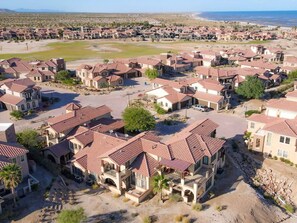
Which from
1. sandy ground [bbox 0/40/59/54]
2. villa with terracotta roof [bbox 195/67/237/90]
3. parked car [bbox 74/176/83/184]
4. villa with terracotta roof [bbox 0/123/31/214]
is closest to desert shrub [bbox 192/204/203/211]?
parked car [bbox 74/176/83/184]

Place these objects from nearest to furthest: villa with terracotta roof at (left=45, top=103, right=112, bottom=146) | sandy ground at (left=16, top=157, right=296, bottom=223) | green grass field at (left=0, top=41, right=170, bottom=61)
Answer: sandy ground at (left=16, top=157, right=296, bottom=223), villa with terracotta roof at (left=45, top=103, right=112, bottom=146), green grass field at (left=0, top=41, right=170, bottom=61)

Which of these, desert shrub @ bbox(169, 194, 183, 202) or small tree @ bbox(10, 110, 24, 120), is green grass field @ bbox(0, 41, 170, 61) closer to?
small tree @ bbox(10, 110, 24, 120)

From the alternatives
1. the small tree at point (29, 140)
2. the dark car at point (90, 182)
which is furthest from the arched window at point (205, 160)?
the small tree at point (29, 140)

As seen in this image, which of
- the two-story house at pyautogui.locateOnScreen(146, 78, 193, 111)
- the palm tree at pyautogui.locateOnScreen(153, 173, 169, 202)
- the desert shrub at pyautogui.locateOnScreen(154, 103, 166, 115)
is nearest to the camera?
the palm tree at pyautogui.locateOnScreen(153, 173, 169, 202)

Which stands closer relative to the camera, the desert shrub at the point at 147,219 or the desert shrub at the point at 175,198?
the desert shrub at the point at 147,219

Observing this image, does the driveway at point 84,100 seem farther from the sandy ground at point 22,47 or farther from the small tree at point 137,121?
the sandy ground at point 22,47

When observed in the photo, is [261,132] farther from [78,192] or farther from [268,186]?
[78,192]

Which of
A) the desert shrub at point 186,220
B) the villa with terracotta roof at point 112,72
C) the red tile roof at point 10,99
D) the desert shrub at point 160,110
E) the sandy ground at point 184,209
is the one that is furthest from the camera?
the villa with terracotta roof at point 112,72

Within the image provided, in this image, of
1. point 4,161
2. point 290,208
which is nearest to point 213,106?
point 290,208
